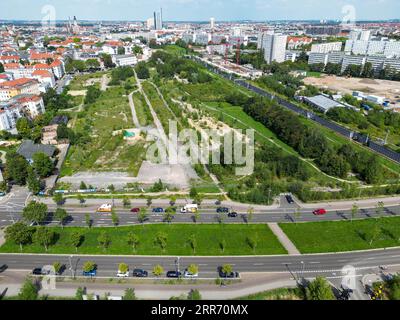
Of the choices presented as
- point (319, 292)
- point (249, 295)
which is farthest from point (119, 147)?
point (319, 292)

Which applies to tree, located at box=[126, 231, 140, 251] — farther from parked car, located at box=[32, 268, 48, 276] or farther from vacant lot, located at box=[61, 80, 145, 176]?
vacant lot, located at box=[61, 80, 145, 176]

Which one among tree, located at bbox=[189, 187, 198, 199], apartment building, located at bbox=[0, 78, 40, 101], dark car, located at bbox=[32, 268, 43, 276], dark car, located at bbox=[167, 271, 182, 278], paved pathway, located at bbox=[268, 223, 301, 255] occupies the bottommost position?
paved pathway, located at bbox=[268, 223, 301, 255]

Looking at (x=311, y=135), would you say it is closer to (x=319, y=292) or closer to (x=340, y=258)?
(x=340, y=258)

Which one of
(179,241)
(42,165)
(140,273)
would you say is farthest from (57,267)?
(42,165)

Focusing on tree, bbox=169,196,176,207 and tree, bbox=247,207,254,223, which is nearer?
tree, bbox=247,207,254,223

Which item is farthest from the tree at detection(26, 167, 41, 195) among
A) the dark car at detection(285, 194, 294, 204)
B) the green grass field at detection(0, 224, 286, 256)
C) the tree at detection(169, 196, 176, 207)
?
the dark car at detection(285, 194, 294, 204)

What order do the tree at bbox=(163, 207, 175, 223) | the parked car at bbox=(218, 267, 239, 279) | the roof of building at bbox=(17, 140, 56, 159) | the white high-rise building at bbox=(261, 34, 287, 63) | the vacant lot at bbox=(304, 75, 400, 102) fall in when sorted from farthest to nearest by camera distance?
the white high-rise building at bbox=(261, 34, 287, 63) → the vacant lot at bbox=(304, 75, 400, 102) → the roof of building at bbox=(17, 140, 56, 159) → the tree at bbox=(163, 207, 175, 223) → the parked car at bbox=(218, 267, 239, 279)

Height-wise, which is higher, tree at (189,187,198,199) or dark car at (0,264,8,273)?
tree at (189,187,198,199)

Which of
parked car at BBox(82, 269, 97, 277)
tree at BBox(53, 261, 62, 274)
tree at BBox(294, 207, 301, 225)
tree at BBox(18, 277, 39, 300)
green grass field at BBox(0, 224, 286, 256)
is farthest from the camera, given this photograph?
tree at BBox(294, 207, 301, 225)
